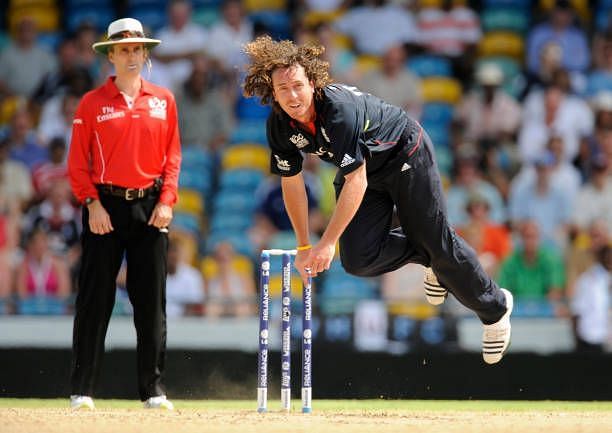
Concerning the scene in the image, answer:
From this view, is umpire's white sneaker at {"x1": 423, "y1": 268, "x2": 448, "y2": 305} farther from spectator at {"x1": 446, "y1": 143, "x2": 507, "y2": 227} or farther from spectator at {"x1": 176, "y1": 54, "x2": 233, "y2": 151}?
spectator at {"x1": 176, "y1": 54, "x2": 233, "y2": 151}

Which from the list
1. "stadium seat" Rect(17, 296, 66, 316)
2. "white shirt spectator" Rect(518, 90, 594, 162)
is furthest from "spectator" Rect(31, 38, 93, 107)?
"white shirt spectator" Rect(518, 90, 594, 162)

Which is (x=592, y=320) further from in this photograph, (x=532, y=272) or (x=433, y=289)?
(x=433, y=289)

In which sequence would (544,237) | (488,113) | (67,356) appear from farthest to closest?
(488,113), (544,237), (67,356)

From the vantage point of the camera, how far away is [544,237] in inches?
466

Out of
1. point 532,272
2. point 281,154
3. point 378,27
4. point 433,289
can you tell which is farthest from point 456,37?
point 281,154

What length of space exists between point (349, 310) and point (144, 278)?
2.54 meters

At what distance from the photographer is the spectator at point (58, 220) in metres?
11.4

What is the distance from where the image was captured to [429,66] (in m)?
13.5

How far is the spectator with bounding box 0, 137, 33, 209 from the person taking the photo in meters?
12.1

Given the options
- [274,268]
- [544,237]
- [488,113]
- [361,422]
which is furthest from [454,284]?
[488,113]

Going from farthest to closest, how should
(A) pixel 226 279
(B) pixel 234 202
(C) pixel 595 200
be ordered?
(B) pixel 234 202
(C) pixel 595 200
(A) pixel 226 279

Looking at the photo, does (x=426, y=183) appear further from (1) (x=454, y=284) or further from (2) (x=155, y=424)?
(2) (x=155, y=424)

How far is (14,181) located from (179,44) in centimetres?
260

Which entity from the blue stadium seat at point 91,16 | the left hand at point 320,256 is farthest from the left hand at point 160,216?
the blue stadium seat at point 91,16
